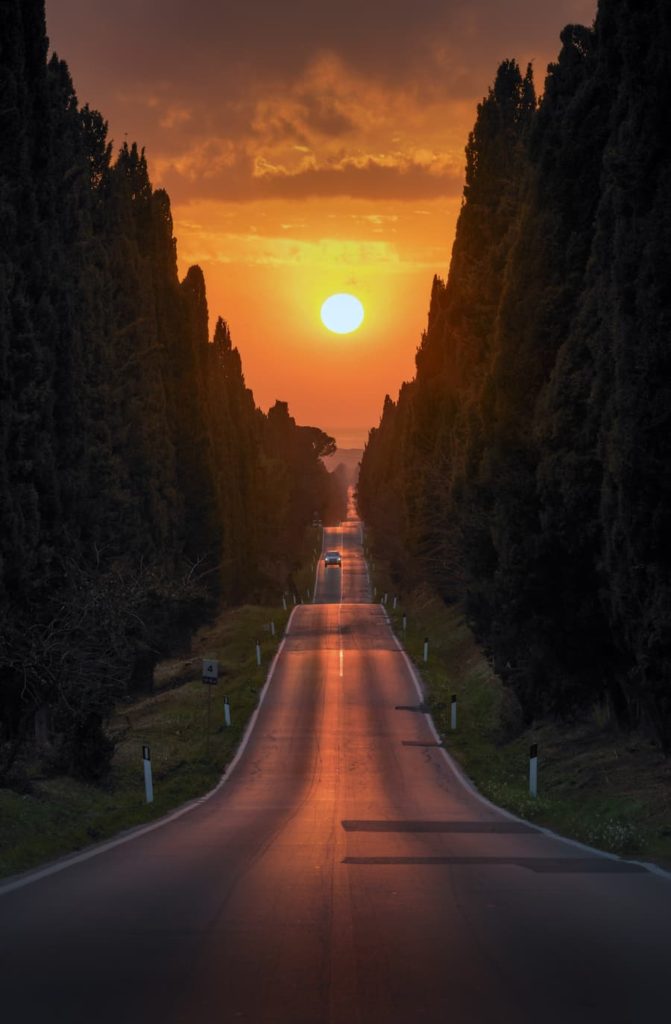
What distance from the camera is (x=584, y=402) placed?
21.8m

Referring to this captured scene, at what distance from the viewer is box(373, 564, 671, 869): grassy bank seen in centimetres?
1563

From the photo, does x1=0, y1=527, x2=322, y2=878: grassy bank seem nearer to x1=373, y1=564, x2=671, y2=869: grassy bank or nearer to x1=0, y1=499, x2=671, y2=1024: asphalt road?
x1=0, y1=499, x2=671, y2=1024: asphalt road

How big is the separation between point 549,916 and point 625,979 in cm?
216

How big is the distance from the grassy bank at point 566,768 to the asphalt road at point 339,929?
2.96ft

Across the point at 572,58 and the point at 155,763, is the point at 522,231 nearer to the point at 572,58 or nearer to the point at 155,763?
the point at 572,58

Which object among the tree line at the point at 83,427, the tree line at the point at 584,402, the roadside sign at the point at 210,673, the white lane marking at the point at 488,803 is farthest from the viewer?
the roadside sign at the point at 210,673

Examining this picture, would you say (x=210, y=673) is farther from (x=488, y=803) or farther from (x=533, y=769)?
(x=533, y=769)

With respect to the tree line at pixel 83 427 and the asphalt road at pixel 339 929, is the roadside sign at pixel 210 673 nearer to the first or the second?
the tree line at pixel 83 427

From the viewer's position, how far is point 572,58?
25.5m

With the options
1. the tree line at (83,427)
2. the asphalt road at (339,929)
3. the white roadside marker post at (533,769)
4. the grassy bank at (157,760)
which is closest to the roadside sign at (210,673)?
the grassy bank at (157,760)

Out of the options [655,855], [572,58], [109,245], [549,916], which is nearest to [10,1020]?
[549,916]

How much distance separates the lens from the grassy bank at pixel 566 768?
1563 cm

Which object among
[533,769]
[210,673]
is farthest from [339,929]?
[210,673]

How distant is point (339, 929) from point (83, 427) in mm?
16763
